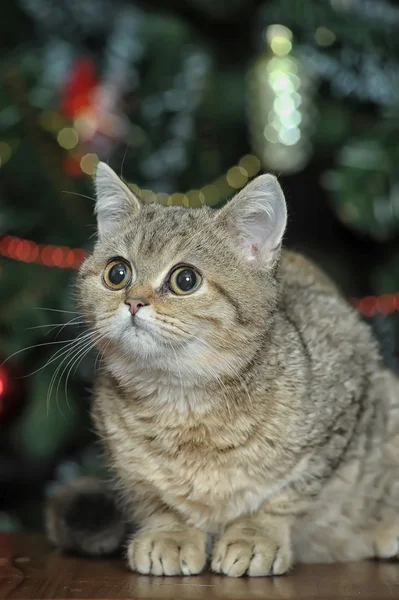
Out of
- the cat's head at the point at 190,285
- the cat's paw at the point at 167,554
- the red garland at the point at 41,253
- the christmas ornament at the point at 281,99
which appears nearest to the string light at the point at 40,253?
the red garland at the point at 41,253

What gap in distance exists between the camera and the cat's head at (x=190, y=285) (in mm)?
1321

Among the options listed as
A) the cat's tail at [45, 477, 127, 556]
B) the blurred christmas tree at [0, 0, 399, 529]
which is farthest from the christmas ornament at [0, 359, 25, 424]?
the cat's tail at [45, 477, 127, 556]

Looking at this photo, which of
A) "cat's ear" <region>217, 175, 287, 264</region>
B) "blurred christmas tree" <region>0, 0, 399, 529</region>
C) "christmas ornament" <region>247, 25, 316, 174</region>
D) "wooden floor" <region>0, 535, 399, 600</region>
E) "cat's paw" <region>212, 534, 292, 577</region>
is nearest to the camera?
"wooden floor" <region>0, 535, 399, 600</region>

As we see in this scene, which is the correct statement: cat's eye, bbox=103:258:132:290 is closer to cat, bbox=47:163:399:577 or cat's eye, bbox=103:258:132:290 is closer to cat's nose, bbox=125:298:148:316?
cat, bbox=47:163:399:577

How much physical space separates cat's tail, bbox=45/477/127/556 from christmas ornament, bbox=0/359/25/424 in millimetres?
405

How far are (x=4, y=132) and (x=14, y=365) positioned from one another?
19.7 inches

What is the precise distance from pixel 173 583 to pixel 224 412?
0.88 ft

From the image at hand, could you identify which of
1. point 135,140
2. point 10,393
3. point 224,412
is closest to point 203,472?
point 224,412

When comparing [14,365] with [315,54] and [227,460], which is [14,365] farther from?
[315,54]

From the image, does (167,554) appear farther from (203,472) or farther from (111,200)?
(111,200)

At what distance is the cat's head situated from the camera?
52.0 inches

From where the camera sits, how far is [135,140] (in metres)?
2.04

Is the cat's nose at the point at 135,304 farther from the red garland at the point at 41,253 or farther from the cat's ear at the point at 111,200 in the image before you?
the red garland at the point at 41,253

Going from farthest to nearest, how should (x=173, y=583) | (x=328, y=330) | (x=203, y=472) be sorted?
(x=328, y=330)
(x=203, y=472)
(x=173, y=583)
